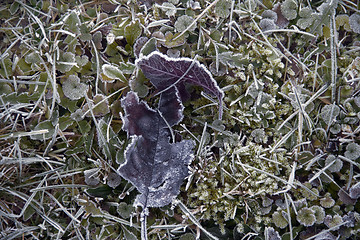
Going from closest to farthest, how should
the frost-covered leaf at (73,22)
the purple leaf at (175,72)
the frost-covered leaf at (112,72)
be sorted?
the purple leaf at (175,72), the frost-covered leaf at (112,72), the frost-covered leaf at (73,22)

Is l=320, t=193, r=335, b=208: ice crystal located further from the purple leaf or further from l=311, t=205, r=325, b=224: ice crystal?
the purple leaf

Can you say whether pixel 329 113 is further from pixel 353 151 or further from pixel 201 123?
pixel 201 123

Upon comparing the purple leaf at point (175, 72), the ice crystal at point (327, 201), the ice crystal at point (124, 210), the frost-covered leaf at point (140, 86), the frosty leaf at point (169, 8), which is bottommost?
the ice crystal at point (124, 210)

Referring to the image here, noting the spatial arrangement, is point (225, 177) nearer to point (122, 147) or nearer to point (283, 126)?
point (283, 126)

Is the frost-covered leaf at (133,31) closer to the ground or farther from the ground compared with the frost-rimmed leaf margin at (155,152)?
farther from the ground


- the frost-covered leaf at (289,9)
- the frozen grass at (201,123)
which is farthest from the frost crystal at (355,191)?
the frost-covered leaf at (289,9)

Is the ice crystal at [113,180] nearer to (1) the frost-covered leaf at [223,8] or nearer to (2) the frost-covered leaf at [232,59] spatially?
(2) the frost-covered leaf at [232,59]

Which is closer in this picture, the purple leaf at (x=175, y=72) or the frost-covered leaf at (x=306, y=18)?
the purple leaf at (x=175, y=72)

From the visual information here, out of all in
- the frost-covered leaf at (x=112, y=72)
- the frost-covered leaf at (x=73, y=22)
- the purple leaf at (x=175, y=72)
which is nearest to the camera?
the purple leaf at (x=175, y=72)
